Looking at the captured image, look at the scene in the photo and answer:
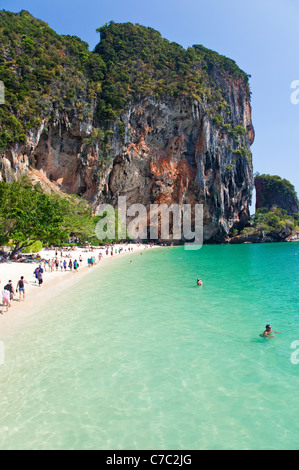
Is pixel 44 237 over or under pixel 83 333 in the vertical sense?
over

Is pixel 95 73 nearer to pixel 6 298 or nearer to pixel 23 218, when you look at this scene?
pixel 23 218

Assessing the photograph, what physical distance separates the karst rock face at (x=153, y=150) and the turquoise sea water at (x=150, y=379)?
1179 inches

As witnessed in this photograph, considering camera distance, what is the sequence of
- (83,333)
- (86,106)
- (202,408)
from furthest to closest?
(86,106) → (83,333) → (202,408)

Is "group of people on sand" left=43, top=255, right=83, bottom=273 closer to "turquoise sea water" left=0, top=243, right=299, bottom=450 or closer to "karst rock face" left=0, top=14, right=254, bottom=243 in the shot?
"turquoise sea water" left=0, top=243, right=299, bottom=450

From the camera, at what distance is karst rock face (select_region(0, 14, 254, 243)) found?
146 feet

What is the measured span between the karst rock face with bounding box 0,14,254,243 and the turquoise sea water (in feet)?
98.2

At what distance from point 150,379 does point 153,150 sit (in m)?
57.8

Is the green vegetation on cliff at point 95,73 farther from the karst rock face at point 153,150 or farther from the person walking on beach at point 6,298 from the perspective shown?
the person walking on beach at point 6,298

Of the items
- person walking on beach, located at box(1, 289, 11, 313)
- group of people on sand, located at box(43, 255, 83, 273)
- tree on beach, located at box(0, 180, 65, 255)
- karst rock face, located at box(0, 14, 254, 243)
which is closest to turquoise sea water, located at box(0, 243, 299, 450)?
person walking on beach, located at box(1, 289, 11, 313)

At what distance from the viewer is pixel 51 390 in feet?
19.7

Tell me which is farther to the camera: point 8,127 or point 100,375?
point 8,127

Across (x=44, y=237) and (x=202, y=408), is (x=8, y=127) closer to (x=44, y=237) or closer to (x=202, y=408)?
(x=44, y=237)

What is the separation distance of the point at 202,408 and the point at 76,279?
16180 millimetres
